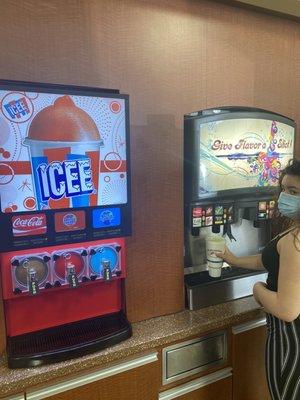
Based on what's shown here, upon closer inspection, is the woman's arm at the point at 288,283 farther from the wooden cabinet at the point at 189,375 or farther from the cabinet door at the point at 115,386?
the cabinet door at the point at 115,386

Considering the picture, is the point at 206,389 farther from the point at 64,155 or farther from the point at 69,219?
the point at 64,155

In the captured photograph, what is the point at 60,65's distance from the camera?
1172 mm

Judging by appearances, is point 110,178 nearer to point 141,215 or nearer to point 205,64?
point 141,215

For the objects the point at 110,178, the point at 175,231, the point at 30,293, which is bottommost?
the point at 30,293

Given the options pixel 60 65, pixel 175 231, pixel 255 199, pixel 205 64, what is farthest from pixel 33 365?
pixel 205 64

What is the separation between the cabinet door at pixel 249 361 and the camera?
1.49 metres

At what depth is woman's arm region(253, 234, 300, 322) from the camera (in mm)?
1041

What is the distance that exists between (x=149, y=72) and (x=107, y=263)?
767 millimetres

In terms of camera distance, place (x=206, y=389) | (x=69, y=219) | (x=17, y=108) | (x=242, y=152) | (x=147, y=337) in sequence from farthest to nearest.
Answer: (x=242, y=152)
(x=206, y=389)
(x=147, y=337)
(x=69, y=219)
(x=17, y=108)

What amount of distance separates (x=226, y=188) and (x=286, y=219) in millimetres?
324

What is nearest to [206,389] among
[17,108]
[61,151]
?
[61,151]

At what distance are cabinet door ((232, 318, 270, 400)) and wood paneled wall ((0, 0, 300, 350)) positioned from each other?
31 centimetres

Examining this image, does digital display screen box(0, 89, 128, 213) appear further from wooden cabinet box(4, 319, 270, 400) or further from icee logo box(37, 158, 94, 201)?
wooden cabinet box(4, 319, 270, 400)

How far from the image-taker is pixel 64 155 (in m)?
1.09
